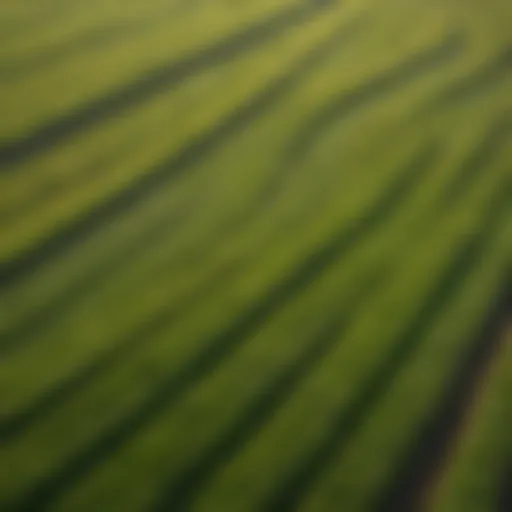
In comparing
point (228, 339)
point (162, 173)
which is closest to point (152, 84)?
point (162, 173)

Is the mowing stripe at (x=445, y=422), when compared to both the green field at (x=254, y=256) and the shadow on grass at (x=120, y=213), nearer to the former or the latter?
the green field at (x=254, y=256)

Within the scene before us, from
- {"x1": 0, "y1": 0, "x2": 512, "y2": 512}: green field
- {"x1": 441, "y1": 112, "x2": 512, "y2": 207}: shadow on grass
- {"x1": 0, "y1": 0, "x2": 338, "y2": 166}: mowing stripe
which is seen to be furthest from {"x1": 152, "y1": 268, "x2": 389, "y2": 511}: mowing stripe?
{"x1": 0, "y1": 0, "x2": 338, "y2": 166}: mowing stripe

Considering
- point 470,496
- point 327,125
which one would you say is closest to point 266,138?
point 327,125

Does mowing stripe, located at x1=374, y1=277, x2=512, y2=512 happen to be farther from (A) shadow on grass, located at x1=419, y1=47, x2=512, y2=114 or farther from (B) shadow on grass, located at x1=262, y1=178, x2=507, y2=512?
(A) shadow on grass, located at x1=419, y1=47, x2=512, y2=114

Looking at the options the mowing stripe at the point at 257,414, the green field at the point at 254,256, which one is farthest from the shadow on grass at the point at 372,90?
the mowing stripe at the point at 257,414

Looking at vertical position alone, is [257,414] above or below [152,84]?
below

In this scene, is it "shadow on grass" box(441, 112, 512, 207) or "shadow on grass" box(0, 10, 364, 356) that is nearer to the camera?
"shadow on grass" box(0, 10, 364, 356)

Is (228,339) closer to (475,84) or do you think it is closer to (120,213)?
(120,213)

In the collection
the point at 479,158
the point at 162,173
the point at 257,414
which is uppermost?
the point at 479,158
